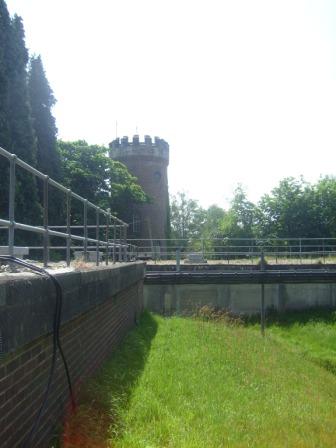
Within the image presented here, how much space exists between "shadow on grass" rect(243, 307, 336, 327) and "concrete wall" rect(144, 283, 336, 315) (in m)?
0.23

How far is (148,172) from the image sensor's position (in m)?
45.8

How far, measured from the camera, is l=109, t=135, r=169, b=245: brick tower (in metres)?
45.1

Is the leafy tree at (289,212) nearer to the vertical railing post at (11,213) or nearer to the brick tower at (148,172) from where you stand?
the brick tower at (148,172)

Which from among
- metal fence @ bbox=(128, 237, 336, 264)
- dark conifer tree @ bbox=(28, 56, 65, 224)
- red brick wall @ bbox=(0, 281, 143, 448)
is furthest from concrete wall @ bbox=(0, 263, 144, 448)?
dark conifer tree @ bbox=(28, 56, 65, 224)

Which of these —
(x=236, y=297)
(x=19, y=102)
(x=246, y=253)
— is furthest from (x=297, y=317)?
(x=19, y=102)

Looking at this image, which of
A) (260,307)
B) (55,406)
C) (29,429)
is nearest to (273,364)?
(55,406)

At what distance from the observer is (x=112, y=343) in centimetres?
886

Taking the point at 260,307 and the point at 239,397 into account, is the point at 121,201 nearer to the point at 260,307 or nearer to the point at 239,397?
the point at 260,307

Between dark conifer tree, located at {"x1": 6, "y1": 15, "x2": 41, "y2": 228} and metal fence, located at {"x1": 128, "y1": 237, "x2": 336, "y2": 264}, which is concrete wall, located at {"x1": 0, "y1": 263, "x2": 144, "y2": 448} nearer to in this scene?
metal fence, located at {"x1": 128, "y1": 237, "x2": 336, "y2": 264}

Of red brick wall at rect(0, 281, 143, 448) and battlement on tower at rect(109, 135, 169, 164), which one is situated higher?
battlement on tower at rect(109, 135, 169, 164)

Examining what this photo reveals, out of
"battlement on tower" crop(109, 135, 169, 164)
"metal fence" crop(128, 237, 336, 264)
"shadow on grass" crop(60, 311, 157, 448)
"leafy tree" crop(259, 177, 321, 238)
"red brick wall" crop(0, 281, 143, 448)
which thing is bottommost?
"shadow on grass" crop(60, 311, 157, 448)

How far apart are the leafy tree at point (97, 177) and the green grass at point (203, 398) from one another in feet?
79.2

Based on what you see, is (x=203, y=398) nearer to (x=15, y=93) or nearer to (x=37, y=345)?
(x=37, y=345)

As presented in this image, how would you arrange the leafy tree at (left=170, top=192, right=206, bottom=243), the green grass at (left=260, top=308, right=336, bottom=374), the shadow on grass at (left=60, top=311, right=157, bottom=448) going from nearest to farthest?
the shadow on grass at (left=60, top=311, right=157, bottom=448), the green grass at (left=260, top=308, right=336, bottom=374), the leafy tree at (left=170, top=192, right=206, bottom=243)
